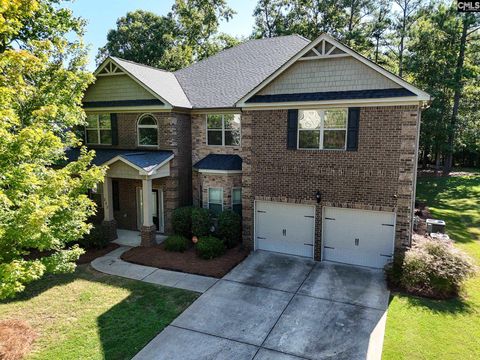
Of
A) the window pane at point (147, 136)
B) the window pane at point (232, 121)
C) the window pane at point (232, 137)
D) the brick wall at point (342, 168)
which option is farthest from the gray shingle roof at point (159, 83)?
the brick wall at point (342, 168)

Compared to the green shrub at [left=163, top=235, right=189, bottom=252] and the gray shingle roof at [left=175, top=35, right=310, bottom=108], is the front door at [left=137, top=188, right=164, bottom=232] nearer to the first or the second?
the green shrub at [left=163, top=235, right=189, bottom=252]

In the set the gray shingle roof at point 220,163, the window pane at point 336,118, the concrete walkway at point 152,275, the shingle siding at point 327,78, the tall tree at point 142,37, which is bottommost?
the concrete walkway at point 152,275

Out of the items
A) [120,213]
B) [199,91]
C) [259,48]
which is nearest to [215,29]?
[259,48]

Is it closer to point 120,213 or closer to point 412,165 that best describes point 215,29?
point 120,213

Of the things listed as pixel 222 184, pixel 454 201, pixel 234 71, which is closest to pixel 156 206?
pixel 222 184

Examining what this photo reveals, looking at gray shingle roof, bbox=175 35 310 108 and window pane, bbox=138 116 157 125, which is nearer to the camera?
window pane, bbox=138 116 157 125

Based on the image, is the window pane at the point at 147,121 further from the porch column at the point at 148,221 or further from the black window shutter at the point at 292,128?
the black window shutter at the point at 292,128

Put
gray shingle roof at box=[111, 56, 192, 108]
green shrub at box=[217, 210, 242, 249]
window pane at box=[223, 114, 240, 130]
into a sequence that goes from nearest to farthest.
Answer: green shrub at box=[217, 210, 242, 249] → gray shingle roof at box=[111, 56, 192, 108] → window pane at box=[223, 114, 240, 130]

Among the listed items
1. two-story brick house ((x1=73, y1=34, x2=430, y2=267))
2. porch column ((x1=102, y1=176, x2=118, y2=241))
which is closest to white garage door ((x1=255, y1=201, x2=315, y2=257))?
two-story brick house ((x1=73, y1=34, x2=430, y2=267))
